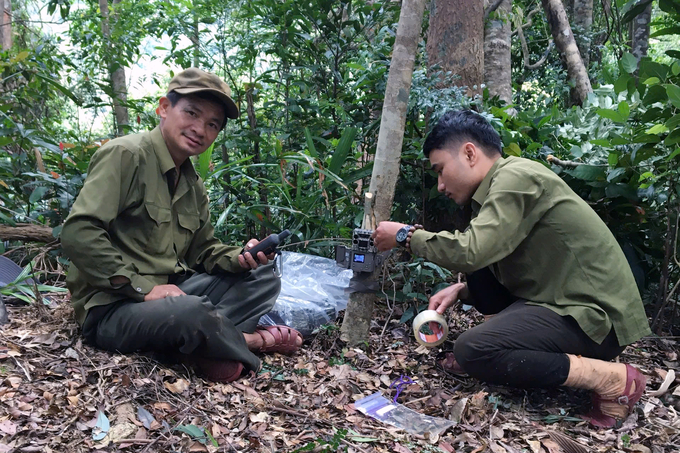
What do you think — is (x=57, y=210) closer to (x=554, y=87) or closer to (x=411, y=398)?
(x=411, y=398)

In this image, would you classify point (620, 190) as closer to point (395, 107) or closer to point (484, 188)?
point (484, 188)

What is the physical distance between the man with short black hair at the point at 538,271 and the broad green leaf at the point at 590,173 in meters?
0.90

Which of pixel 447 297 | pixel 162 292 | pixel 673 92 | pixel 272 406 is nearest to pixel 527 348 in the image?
pixel 447 297

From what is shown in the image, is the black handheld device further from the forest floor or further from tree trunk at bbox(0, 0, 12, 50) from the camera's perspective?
tree trunk at bbox(0, 0, 12, 50)

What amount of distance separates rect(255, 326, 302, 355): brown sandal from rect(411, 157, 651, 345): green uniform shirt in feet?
3.07

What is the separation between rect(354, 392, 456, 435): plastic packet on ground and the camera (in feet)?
7.75

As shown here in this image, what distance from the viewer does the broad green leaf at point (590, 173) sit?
11.4ft

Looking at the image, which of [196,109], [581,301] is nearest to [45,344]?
[196,109]

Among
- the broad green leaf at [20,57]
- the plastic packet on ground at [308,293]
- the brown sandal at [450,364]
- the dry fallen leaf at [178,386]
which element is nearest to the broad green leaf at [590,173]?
the brown sandal at [450,364]

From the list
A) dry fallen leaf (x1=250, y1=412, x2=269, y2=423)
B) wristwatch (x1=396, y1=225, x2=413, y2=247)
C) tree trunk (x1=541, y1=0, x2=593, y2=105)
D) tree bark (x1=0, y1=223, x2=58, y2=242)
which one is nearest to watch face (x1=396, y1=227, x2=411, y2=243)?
wristwatch (x1=396, y1=225, x2=413, y2=247)

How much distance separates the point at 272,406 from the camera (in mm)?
2420

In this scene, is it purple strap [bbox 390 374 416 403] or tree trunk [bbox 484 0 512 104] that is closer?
purple strap [bbox 390 374 416 403]

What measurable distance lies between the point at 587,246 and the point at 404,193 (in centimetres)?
151

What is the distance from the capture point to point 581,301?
2.59 meters
